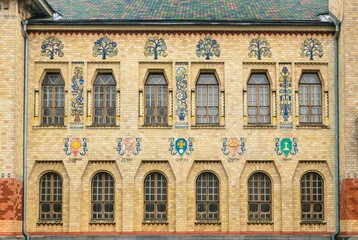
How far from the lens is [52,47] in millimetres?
32906

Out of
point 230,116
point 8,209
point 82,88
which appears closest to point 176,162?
point 230,116

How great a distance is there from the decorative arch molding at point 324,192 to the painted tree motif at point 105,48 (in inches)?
377

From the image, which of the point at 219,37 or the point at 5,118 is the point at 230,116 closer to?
the point at 219,37

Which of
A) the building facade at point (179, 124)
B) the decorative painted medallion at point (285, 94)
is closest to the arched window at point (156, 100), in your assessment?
the building facade at point (179, 124)

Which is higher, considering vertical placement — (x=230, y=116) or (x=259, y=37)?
(x=259, y=37)

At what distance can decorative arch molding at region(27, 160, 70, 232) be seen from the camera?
31.9m

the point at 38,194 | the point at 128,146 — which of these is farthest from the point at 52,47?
the point at 38,194

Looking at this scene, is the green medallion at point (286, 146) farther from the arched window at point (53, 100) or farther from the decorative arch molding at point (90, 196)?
the arched window at point (53, 100)

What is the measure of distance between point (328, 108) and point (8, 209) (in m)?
14.5

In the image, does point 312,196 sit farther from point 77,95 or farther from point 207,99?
point 77,95

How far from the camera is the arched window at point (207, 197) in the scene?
1273 inches

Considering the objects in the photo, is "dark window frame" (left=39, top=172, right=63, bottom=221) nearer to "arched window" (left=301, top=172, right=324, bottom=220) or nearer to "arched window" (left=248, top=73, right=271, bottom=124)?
"arched window" (left=248, top=73, right=271, bottom=124)

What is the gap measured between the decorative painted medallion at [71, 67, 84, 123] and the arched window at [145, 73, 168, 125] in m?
2.91

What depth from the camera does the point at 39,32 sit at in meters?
33.0
